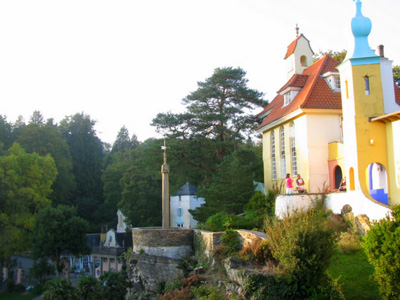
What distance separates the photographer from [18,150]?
149 ft

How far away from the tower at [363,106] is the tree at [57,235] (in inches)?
1088

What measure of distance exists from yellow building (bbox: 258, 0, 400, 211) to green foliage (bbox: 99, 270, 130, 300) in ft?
38.2

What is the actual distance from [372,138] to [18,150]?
37.5 metres

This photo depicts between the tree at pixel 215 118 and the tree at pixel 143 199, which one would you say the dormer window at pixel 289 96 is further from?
the tree at pixel 143 199

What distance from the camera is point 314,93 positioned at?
2528cm

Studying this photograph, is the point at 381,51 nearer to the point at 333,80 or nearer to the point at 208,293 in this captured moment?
the point at 333,80

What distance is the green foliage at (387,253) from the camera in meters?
11.8

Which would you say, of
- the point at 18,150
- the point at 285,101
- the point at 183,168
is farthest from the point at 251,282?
the point at 18,150

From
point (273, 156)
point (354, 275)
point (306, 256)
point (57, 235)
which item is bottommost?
point (354, 275)

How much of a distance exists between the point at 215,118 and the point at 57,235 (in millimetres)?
17723

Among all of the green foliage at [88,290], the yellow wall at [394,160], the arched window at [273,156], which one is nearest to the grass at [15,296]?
the green foliage at [88,290]

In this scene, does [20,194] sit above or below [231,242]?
above

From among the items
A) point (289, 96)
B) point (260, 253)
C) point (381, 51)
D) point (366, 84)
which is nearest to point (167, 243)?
point (260, 253)

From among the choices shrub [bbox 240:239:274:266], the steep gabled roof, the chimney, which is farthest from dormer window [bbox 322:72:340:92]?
shrub [bbox 240:239:274:266]
